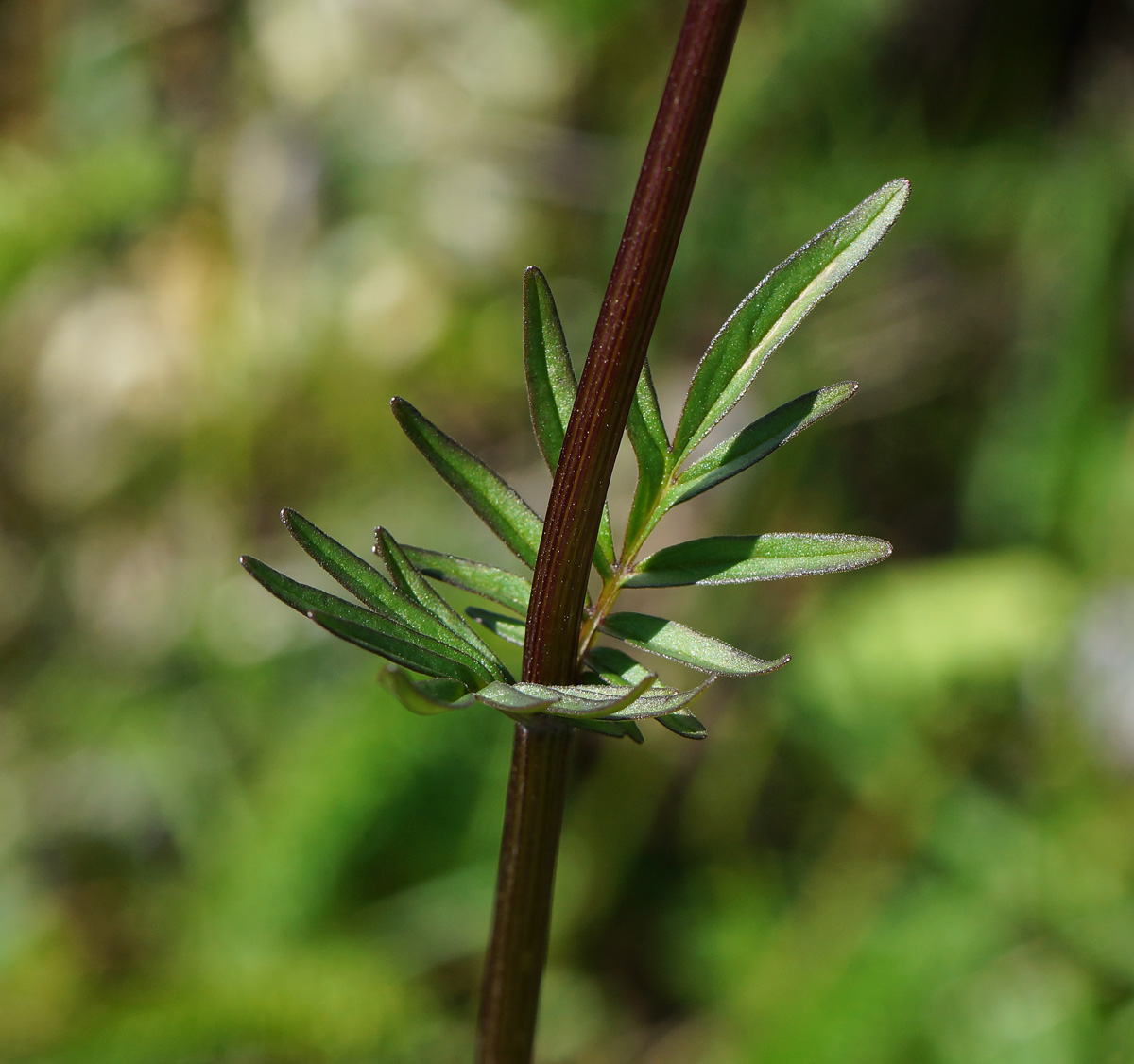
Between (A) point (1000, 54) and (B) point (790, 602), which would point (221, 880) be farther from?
(A) point (1000, 54)

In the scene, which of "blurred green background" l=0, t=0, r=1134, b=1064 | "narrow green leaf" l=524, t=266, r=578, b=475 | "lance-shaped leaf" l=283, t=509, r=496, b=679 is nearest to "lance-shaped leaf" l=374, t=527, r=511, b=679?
"lance-shaped leaf" l=283, t=509, r=496, b=679

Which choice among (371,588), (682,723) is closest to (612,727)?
(682,723)

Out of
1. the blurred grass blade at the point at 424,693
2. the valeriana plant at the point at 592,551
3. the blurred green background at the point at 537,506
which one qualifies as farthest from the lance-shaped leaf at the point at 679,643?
the blurred green background at the point at 537,506

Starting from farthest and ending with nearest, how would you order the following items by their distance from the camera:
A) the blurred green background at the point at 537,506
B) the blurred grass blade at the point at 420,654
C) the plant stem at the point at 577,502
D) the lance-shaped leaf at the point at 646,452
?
the blurred green background at the point at 537,506 → the lance-shaped leaf at the point at 646,452 → the blurred grass blade at the point at 420,654 → the plant stem at the point at 577,502

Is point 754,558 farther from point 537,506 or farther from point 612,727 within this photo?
point 537,506

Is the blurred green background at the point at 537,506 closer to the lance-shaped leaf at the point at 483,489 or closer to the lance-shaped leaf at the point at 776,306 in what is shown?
the lance-shaped leaf at the point at 483,489

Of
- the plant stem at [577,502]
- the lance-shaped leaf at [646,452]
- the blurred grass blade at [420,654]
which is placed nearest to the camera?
the plant stem at [577,502]

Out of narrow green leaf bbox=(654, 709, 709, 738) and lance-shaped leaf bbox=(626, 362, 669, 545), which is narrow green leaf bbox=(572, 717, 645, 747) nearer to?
narrow green leaf bbox=(654, 709, 709, 738)
